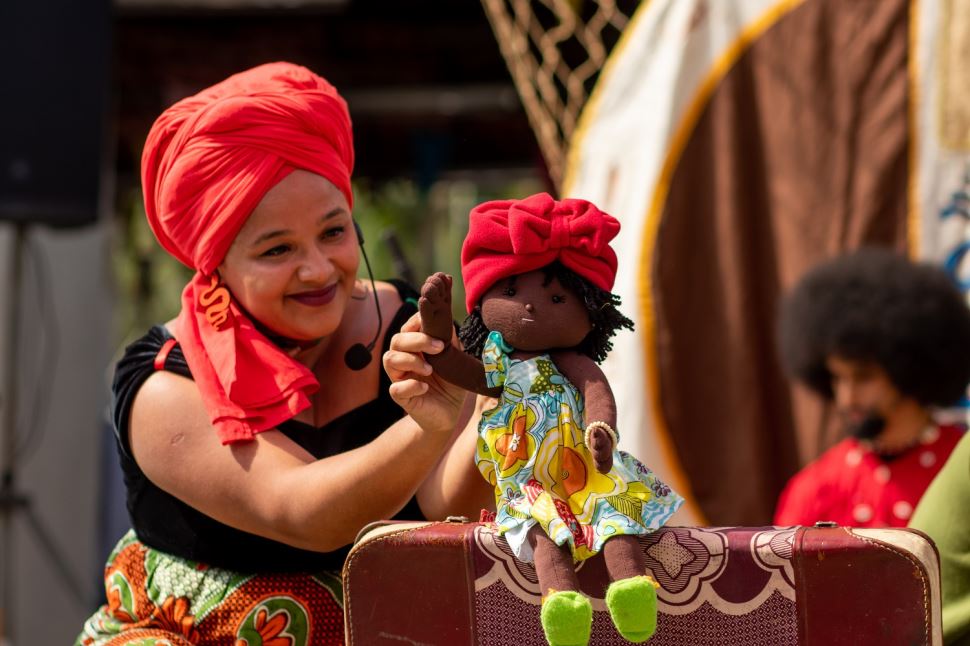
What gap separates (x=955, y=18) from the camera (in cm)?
286

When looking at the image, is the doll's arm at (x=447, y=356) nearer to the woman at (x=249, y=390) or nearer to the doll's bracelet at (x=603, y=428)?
the doll's bracelet at (x=603, y=428)

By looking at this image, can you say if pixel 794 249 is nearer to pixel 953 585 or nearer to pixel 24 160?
pixel 953 585

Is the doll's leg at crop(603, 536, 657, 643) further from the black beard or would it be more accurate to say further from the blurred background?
the black beard

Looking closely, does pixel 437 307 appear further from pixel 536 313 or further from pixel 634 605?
pixel 634 605

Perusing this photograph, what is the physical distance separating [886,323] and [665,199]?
1.93ft

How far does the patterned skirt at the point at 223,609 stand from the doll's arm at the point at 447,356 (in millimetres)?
494

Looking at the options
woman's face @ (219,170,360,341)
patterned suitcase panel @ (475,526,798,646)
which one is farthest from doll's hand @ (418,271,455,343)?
woman's face @ (219,170,360,341)

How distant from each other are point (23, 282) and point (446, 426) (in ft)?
11.0

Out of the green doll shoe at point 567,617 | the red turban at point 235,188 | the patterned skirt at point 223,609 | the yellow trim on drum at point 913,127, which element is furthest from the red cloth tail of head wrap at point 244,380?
the yellow trim on drum at point 913,127

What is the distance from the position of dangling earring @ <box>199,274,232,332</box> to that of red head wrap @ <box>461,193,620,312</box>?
18.4 inches

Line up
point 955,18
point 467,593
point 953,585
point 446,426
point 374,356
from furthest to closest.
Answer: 1. point 955,18
2. point 374,356
3. point 953,585
4. point 446,426
5. point 467,593

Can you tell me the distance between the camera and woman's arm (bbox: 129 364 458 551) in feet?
4.80

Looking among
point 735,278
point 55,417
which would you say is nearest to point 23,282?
point 55,417

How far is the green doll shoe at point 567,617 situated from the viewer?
1165 mm
